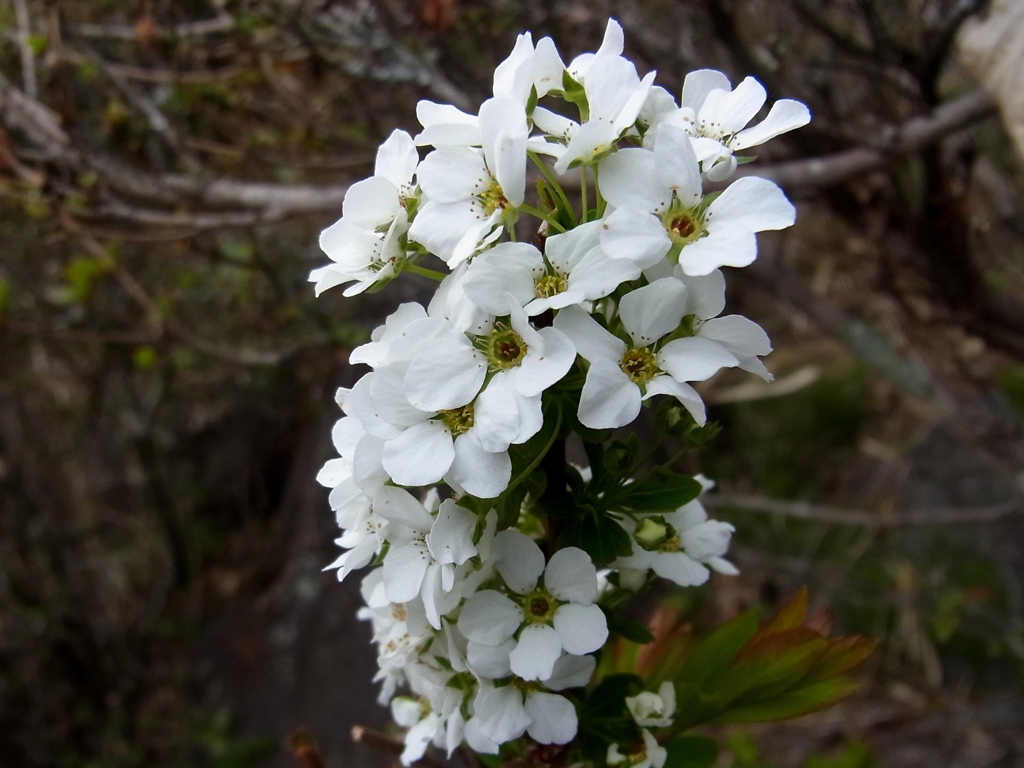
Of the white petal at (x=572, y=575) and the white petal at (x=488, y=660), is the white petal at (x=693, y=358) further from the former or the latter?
the white petal at (x=488, y=660)

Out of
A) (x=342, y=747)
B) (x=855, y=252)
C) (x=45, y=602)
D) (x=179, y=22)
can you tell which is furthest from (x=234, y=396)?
(x=855, y=252)

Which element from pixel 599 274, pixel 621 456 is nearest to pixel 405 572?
pixel 621 456

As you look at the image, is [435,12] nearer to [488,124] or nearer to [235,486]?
[488,124]

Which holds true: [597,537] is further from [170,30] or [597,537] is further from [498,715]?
[170,30]

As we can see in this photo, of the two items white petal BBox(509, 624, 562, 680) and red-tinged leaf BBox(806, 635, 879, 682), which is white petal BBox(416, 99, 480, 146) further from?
red-tinged leaf BBox(806, 635, 879, 682)

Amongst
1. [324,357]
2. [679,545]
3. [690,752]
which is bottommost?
[324,357]
